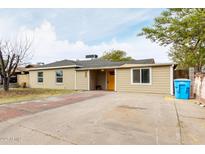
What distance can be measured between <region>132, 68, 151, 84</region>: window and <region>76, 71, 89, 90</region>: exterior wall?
4836 millimetres

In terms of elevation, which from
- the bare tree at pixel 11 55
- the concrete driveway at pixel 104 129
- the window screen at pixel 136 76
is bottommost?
the concrete driveway at pixel 104 129

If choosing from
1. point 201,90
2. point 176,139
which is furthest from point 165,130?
point 201,90

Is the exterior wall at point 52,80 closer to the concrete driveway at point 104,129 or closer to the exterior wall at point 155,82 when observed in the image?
the exterior wall at point 155,82

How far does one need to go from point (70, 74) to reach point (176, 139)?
14.2 metres

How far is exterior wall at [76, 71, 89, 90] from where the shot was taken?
52.4 ft

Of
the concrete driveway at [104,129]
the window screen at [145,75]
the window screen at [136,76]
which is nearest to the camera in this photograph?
the concrete driveway at [104,129]

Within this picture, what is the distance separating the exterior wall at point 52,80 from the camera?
16.9 m

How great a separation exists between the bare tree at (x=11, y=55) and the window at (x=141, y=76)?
1090 cm

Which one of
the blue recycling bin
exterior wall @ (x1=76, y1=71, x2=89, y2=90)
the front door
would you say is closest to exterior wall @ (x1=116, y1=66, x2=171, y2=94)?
the blue recycling bin

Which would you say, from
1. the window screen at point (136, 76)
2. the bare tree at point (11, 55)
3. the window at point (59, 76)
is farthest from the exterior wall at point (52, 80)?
the window screen at point (136, 76)

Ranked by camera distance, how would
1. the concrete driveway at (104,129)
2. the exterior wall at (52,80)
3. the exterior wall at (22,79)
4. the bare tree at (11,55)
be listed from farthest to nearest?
the exterior wall at (22,79) → the exterior wall at (52,80) → the bare tree at (11,55) → the concrete driveway at (104,129)

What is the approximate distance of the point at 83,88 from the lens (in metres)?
16.2

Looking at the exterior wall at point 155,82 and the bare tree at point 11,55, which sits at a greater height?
the bare tree at point 11,55
